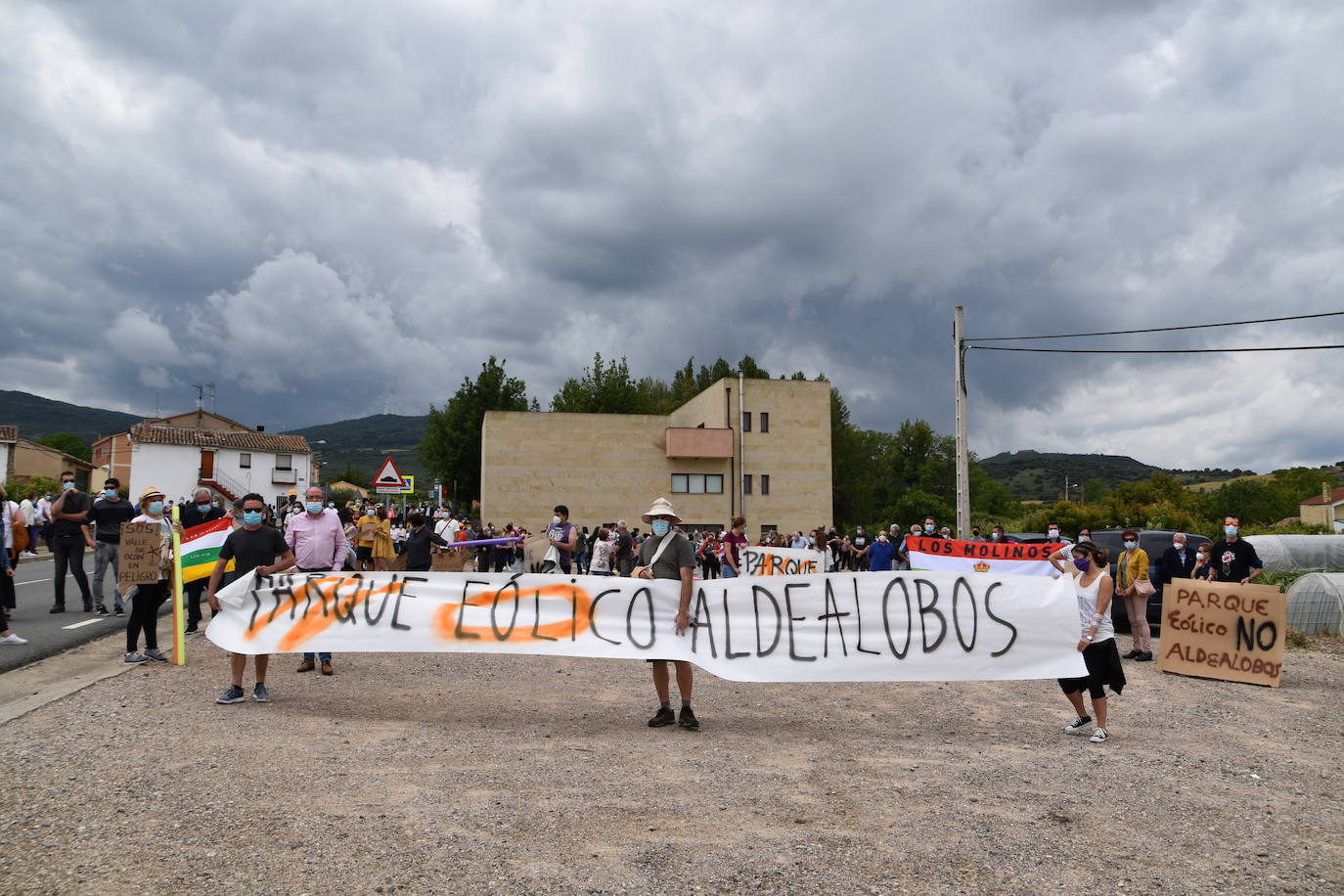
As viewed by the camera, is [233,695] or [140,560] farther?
[140,560]

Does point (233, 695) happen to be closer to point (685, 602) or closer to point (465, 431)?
point (685, 602)

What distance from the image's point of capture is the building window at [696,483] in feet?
174

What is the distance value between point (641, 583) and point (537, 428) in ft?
150

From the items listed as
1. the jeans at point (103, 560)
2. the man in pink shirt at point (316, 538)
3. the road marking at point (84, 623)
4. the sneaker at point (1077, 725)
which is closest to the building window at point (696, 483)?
the jeans at point (103, 560)

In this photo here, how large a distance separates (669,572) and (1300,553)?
30268mm

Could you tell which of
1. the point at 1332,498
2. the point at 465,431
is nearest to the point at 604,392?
the point at 465,431

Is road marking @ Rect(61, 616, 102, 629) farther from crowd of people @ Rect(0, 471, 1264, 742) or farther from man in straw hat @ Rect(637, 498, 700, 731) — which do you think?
man in straw hat @ Rect(637, 498, 700, 731)

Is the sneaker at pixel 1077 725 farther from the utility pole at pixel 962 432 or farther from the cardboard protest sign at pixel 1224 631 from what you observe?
the utility pole at pixel 962 432

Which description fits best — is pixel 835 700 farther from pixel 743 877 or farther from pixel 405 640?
pixel 743 877

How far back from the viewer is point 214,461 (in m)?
→ 87.9

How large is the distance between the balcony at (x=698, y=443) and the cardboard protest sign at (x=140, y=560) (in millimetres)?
42326

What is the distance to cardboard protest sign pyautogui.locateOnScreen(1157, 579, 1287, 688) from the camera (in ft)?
34.7

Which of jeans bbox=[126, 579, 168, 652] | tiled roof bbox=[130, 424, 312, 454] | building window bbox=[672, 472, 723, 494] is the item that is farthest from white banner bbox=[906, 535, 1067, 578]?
tiled roof bbox=[130, 424, 312, 454]

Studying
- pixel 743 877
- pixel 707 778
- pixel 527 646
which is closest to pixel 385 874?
pixel 743 877
